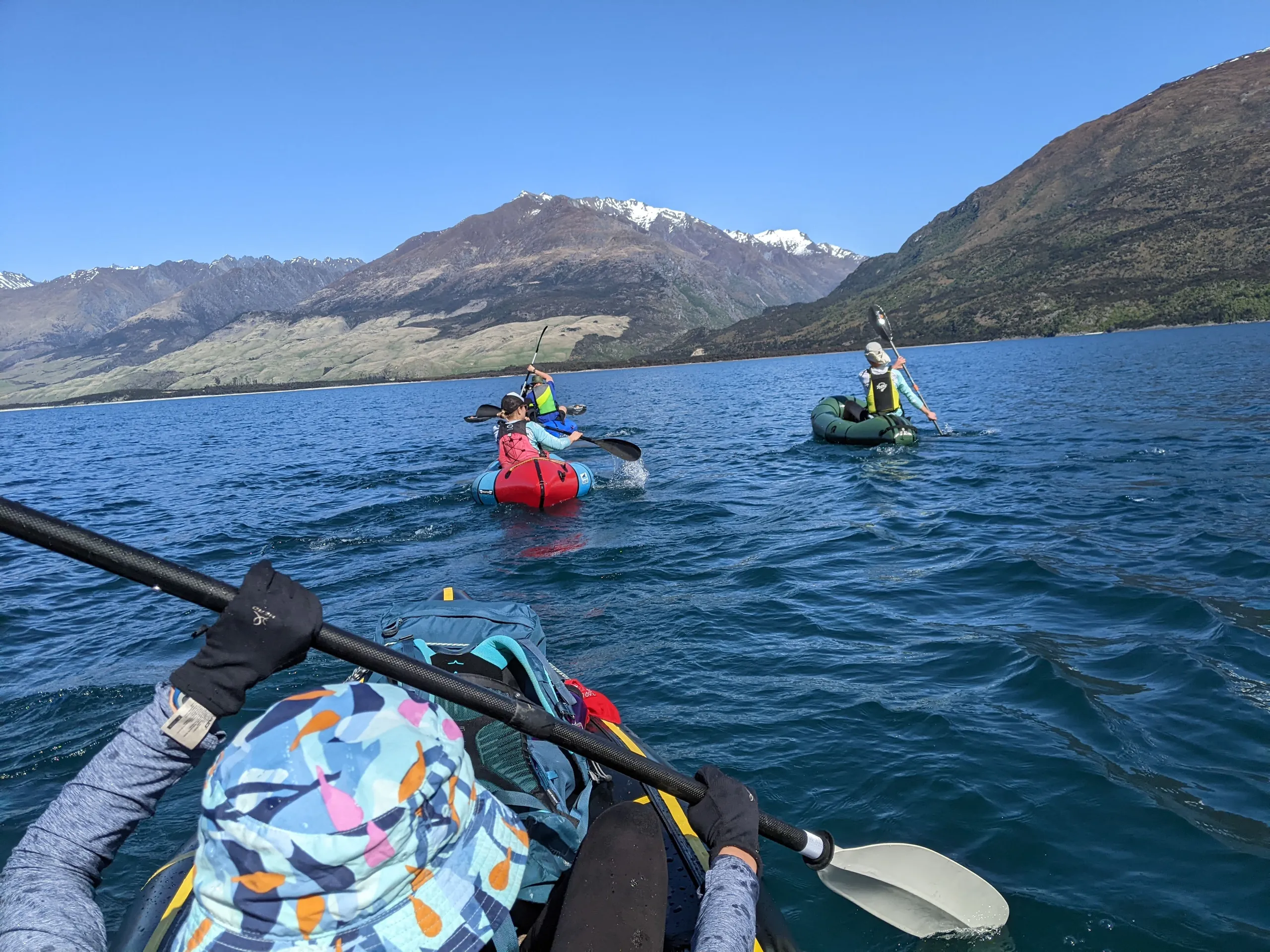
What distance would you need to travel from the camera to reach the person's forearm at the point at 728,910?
93.8 inches

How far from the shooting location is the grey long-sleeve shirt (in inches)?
83.0

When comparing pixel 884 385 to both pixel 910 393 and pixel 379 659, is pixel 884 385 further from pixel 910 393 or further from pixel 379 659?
pixel 379 659

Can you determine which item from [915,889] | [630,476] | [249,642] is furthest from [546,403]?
[249,642]

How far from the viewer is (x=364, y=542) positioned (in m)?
14.3

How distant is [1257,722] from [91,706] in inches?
408

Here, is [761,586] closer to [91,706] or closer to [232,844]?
[91,706]

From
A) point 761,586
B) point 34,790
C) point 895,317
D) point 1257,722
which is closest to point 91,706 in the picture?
point 34,790

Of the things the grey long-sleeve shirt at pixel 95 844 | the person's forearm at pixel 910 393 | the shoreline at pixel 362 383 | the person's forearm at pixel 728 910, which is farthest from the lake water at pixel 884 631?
the shoreline at pixel 362 383

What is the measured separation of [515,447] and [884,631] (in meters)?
9.62

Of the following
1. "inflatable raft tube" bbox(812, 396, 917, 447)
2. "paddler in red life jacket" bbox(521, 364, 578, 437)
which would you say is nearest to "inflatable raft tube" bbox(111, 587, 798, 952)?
"paddler in red life jacket" bbox(521, 364, 578, 437)

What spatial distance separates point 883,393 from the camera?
20688mm

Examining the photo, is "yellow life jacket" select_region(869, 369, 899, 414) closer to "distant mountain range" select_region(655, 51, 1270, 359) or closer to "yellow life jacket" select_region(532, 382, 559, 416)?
"yellow life jacket" select_region(532, 382, 559, 416)

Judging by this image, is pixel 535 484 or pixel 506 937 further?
pixel 535 484

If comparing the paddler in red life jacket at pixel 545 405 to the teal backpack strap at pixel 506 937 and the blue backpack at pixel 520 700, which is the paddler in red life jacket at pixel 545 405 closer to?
the blue backpack at pixel 520 700
